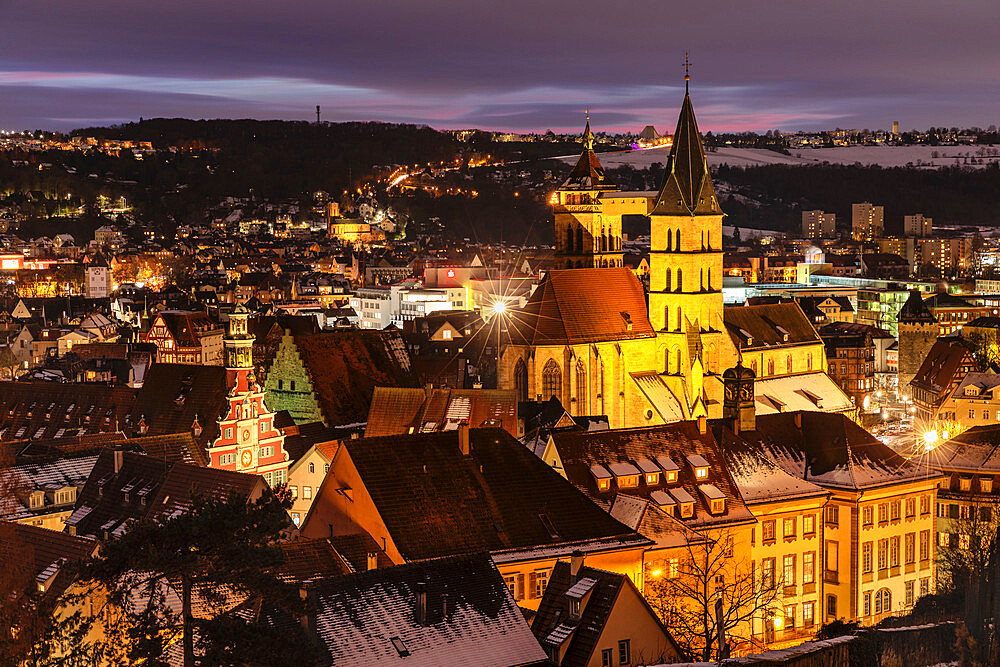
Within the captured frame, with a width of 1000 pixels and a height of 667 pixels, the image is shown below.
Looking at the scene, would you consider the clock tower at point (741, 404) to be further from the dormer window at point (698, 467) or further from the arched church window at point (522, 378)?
the arched church window at point (522, 378)

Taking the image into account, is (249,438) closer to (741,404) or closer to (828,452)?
(741,404)

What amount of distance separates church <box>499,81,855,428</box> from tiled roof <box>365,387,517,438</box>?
40.6ft

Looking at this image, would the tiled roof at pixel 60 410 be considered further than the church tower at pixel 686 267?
No

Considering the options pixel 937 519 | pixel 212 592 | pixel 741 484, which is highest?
pixel 212 592

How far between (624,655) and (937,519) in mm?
34265

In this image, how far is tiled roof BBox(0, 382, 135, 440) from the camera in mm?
73375

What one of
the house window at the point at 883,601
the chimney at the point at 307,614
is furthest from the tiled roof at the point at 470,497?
the house window at the point at 883,601

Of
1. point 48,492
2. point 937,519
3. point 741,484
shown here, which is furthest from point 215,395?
point 937,519

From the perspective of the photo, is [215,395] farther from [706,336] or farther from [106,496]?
[706,336]

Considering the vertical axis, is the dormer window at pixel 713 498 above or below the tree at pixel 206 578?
below

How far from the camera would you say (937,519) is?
219 feet

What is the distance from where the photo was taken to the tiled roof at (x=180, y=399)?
70.0 meters

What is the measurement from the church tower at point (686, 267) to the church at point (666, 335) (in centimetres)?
6

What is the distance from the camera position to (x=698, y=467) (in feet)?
173
